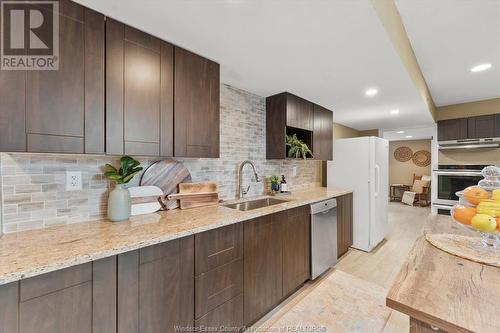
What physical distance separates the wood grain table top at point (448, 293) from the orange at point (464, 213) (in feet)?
0.63

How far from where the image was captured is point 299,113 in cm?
279

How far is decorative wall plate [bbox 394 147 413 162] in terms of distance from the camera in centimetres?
813

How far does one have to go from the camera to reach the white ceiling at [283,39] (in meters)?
1.19

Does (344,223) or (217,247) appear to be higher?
(217,247)

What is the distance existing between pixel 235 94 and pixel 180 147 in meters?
1.16

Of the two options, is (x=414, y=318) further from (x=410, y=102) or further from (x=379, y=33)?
(x=410, y=102)

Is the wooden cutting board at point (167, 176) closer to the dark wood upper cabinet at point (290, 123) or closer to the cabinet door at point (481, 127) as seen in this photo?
the dark wood upper cabinet at point (290, 123)

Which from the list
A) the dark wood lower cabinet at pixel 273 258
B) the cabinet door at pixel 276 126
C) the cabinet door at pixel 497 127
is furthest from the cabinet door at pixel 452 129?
the dark wood lower cabinet at pixel 273 258

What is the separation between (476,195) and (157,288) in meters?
1.77

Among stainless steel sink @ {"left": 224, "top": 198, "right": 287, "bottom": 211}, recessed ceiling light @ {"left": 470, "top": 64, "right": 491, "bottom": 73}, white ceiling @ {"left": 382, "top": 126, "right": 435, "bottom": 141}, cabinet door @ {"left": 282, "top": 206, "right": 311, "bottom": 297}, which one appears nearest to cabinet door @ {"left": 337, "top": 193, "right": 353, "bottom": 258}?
cabinet door @ {"left": 282, "top": 206, "right": 311, "bottom": 297}

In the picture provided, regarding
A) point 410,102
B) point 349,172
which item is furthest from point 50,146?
point 410,102

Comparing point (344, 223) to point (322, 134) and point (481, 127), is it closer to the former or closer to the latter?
point (322, 134)

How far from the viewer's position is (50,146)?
42.4 inches

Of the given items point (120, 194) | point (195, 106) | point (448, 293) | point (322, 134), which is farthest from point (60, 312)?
point (322, 134)
